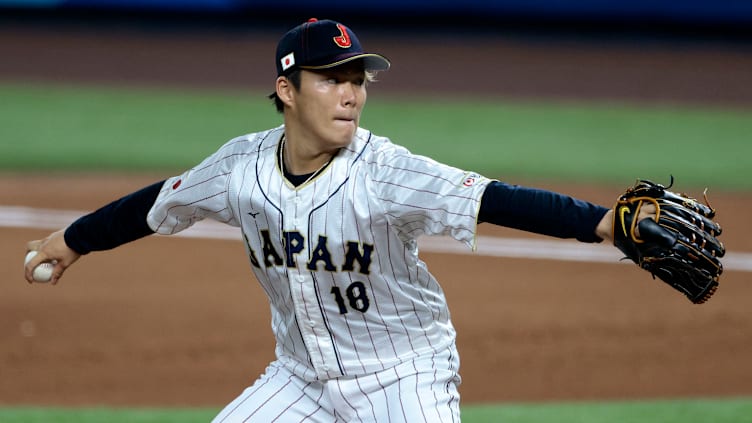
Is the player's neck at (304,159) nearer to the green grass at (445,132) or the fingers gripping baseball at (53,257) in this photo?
the fingers gripping baseball at (53,257)

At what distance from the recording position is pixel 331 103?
11.8 ft

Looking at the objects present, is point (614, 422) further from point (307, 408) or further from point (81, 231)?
point (81, 231)

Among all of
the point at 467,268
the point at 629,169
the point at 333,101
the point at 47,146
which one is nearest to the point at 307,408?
the point at 333,101

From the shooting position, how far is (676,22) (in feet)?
59.2

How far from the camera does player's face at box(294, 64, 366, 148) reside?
3588mm

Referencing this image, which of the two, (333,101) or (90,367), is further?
(90,367)

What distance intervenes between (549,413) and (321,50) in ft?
9.05

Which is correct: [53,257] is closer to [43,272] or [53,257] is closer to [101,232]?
[43,272]

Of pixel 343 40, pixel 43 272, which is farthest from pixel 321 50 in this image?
pixel 43 272

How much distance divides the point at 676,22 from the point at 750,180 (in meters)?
7.59

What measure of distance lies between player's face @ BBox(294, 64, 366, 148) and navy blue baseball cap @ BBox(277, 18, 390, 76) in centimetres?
5

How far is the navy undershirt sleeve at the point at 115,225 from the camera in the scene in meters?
4.04

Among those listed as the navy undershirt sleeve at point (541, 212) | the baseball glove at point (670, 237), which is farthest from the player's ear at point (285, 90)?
the baseball glove at point (670, 237)

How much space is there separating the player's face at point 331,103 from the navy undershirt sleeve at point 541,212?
0.59m
